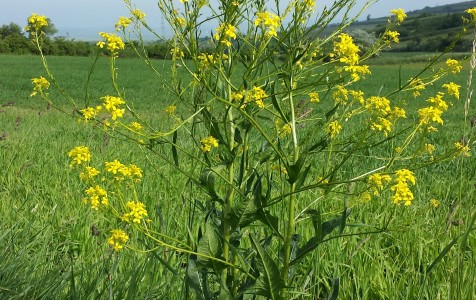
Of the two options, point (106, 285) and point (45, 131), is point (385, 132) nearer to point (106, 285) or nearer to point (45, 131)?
point (106, 285)

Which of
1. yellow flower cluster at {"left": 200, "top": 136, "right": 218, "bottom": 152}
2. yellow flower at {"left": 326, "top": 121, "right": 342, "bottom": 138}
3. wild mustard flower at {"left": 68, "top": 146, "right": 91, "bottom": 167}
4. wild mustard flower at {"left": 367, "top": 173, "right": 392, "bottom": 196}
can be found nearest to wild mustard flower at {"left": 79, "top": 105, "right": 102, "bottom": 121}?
wild mustard flower at {"left": 68, "top": 146, "right": 91, "bottom": 167}

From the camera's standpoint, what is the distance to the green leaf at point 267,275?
1.64 metres

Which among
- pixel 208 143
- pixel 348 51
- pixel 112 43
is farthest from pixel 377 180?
pixel 112 43

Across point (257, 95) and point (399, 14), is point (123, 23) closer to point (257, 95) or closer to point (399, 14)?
point (257, 95)

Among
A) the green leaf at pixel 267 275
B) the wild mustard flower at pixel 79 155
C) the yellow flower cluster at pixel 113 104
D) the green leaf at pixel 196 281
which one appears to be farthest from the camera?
the wild mustard flower at pixel 79 155

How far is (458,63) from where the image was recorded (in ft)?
7.41

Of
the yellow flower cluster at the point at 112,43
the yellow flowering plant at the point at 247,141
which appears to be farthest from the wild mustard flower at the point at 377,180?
the yellow flower cluster at the point at 112,43

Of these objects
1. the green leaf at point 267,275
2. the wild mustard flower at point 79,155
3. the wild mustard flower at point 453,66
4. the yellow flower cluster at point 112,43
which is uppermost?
the yellow flower cluster at point 112,43

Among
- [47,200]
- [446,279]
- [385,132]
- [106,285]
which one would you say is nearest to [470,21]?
[385,132]

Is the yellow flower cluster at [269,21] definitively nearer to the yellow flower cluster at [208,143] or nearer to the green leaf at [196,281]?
the yellow flower cluster at [208,143]

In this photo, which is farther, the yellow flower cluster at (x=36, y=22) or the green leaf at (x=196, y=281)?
the yellow flower cluster at (x=36, y=22)

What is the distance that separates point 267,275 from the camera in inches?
65.6

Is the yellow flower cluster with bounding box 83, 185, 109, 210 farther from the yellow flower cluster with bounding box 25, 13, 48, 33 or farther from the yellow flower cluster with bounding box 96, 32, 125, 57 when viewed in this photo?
the yellow flower cluster with bounding box 25, 13, 48, 33

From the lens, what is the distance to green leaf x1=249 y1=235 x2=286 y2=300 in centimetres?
164
